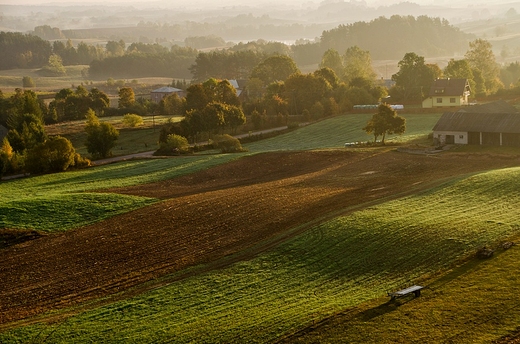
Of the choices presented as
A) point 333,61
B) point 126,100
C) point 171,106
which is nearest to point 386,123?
point 171,106

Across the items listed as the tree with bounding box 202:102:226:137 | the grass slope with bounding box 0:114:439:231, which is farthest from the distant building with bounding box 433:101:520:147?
the tree with bounding box 202:102:226:137

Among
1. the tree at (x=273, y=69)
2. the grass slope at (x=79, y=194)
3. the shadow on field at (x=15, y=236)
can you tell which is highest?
the tree at (x=273, y=69)

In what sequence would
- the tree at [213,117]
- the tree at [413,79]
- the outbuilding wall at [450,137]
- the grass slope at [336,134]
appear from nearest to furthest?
the outbuilding wall at [450,137] → the grass slope at [336,134] → the tree at [213,117] → the tree at [413,79]

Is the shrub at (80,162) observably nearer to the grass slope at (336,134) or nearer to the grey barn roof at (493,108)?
the grass slope at (336,134)

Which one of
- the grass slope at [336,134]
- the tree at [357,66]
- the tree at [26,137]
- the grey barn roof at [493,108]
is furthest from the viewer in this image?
the tree at [357,66]

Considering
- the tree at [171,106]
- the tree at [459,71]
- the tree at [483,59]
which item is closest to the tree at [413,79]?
the tree at [459,71]

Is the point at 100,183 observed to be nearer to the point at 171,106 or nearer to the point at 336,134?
the point at 336,134

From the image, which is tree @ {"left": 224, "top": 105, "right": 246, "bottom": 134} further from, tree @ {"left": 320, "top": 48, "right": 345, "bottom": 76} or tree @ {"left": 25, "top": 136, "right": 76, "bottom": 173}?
tree @ {"left": 320, "top": 48, "right": 345, "bottom": 76}
